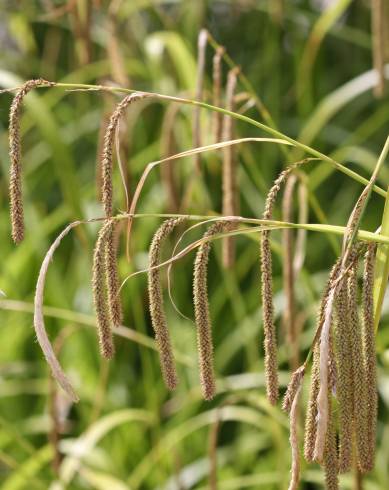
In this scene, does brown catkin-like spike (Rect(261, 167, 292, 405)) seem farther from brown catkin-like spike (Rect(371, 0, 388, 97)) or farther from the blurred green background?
brown catkin-like spike (Rect(371, 0, 388, 97))

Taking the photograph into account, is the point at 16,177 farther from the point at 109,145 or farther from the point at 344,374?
the point at 344,374

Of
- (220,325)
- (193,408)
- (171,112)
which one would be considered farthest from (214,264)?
(171,112)

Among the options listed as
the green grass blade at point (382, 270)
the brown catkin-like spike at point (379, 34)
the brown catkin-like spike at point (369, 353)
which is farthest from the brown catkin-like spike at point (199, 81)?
the brown catkin-like spike at point (369, 353)

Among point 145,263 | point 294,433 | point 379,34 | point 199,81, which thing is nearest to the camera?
point 294,433

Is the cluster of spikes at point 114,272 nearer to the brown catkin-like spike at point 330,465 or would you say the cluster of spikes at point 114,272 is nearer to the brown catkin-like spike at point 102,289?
the brown catkin-like spike at point 102,289

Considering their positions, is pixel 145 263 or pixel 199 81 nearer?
pixel 199 81

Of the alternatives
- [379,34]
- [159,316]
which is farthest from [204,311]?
[379,34]

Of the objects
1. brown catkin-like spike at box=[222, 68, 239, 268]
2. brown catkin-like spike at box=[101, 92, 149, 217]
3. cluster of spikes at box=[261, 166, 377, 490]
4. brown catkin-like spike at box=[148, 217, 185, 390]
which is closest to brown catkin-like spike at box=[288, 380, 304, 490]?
cluster of spikes at box=[261, 166, 377, 490]
